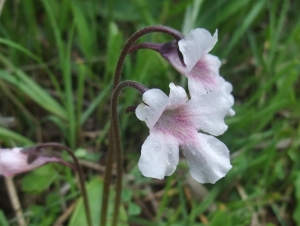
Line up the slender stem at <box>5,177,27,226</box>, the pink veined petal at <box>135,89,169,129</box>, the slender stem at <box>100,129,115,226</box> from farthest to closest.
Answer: the slender stem at <box>5,177,27,226</box> → the slender stem at <box>100,129,115,226</box> → the pink veined petal at <box>135,89,169,129</box>

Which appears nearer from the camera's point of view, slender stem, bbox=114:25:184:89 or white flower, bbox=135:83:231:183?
white flower, bbox=135:83:231:183

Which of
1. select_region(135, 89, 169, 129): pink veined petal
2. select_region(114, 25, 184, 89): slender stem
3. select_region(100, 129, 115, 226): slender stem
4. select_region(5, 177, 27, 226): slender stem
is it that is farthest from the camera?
select_region(5, 177, 27, 226): slender stem

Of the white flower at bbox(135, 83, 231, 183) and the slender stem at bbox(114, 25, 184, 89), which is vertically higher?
the slender stem at bbox(114, 25, 184, 89)

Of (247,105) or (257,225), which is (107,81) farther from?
(257,225)

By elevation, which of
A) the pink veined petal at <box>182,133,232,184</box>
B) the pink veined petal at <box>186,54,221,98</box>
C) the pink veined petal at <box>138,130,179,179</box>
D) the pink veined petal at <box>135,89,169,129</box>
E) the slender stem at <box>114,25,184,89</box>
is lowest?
the pink veined petal at <box>182,133,232,184</box>

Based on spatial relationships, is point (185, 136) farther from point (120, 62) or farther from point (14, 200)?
point (14, 200)

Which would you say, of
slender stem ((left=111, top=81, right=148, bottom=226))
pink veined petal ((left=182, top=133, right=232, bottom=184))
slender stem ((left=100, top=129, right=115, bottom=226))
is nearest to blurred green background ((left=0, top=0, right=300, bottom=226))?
slender stem ((left=100, top=129, right=115, bottom=226))

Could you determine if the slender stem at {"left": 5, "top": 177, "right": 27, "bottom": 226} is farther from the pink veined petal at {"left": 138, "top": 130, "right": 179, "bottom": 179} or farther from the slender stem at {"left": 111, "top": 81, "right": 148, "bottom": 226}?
the pink veined petal at {"left": 138, "top": 130, "right": 179, "bottom": 179}

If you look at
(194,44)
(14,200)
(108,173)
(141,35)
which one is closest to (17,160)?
(108,173)
